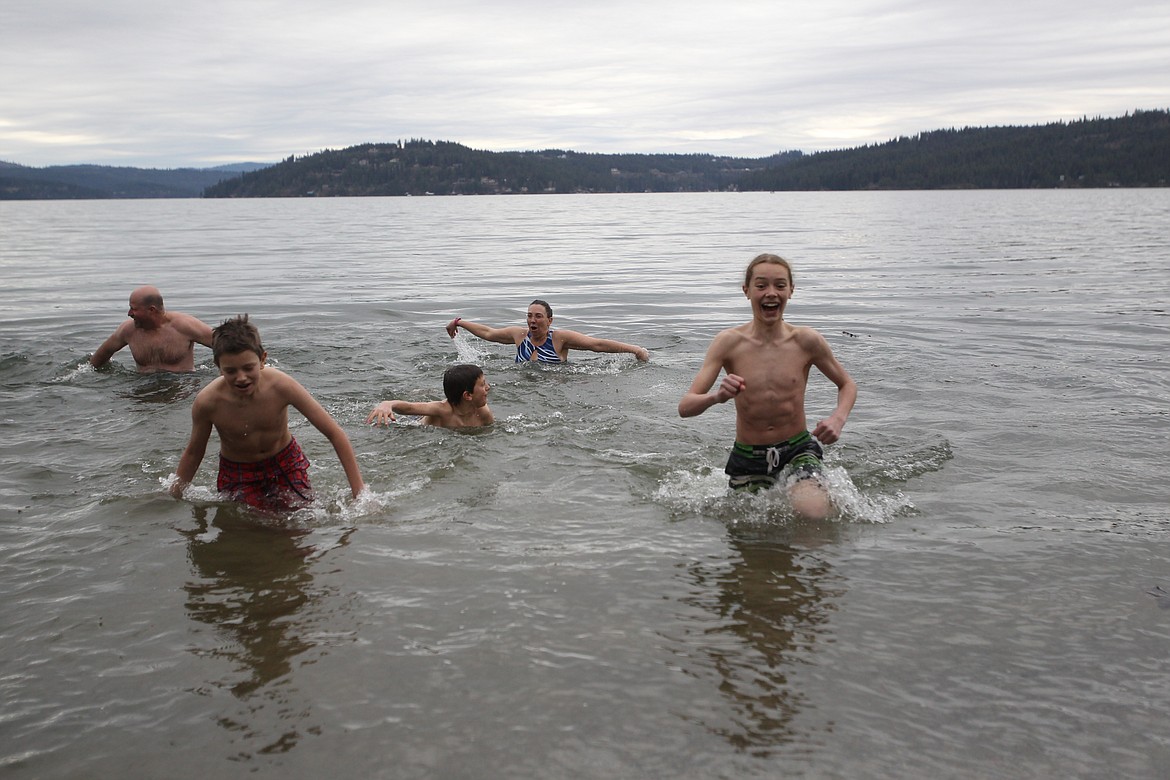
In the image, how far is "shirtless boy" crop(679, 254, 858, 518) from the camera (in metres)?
5.94

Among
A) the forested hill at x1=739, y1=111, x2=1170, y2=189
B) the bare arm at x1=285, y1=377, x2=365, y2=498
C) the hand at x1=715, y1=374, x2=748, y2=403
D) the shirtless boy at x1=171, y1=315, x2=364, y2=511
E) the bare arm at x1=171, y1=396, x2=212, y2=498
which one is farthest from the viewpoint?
the forested hill at x1=739, y1=111, x2=1170, y2=189

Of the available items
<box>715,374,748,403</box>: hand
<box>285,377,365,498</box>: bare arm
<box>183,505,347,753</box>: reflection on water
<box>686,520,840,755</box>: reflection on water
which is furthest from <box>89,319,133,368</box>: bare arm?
<box>686,520,840,755</box>: reflection on water

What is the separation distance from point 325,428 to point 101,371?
7.17 meters

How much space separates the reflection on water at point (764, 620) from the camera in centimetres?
355

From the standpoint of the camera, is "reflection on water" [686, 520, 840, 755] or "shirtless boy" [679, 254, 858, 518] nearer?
"reflection on water" [686, 520, 840, 755]

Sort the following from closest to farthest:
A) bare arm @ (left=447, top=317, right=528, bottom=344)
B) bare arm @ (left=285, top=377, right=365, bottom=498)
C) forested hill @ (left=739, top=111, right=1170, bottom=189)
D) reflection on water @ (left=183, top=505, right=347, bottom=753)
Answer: reflection on water @ (left=183, top=505, right=347, bottom=753), bare arm @ (left=285, top=377, right=365, bottom=498), bare arm @ (left=447, top=317, right=528, bottom=344), forested hill @ (left=739, top=111, right=1170, bottom=189)

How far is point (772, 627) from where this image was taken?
428cm

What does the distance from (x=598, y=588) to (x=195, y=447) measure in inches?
115

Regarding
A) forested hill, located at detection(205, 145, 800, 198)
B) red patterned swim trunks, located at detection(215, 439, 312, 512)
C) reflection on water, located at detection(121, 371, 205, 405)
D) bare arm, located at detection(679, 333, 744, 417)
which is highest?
forested hill, located at detection(205, 145, 800, 198)

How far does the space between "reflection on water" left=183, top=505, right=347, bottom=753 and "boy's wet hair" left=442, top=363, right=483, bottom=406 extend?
8.19 feet

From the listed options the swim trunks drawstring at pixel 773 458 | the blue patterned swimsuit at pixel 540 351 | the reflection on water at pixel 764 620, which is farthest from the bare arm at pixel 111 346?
the reflection on water at pixel 764 620

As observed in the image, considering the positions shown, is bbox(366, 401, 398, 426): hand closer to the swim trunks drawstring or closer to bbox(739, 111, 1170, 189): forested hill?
the swim trunks drawstring

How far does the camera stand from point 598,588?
4715 mm

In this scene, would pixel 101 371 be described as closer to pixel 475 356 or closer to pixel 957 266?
pixel 475 356
